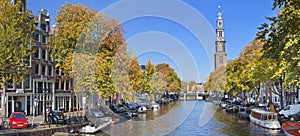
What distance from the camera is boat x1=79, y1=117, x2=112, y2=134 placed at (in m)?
37.1

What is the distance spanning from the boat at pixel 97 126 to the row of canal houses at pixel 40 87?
7030mm

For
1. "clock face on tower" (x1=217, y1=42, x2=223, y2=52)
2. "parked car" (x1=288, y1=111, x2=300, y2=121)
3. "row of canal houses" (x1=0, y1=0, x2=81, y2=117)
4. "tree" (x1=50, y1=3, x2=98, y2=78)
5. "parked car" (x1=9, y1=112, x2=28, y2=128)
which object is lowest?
"parked car" (x1=288, y1=111, x2=300, y2=121)

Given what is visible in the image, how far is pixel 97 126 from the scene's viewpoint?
38.7 metres

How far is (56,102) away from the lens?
6041cm

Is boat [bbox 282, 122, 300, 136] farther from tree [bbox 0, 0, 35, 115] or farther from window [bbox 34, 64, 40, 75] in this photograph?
window [bbox 34, 64, 40, 75]

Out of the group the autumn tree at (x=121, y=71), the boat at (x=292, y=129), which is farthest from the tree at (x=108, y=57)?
the boat at (x=292, y=129)

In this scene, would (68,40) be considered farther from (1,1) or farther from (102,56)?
(1,1)

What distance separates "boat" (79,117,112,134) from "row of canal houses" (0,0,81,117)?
703 centimetres

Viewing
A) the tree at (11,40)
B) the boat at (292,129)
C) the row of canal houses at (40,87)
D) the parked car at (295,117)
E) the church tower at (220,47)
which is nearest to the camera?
the boat at (292,129)

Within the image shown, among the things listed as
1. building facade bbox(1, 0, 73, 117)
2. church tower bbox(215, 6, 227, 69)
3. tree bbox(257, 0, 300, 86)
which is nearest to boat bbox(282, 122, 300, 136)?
tree bbox(257, 0, 300, 86)

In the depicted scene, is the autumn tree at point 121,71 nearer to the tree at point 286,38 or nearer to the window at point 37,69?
the window at point 37,69

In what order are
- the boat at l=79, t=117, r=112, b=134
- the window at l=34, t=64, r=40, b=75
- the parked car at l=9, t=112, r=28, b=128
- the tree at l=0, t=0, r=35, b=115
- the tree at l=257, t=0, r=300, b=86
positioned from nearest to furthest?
the tree at l=257, t=0, r=300, b=86
the parked car at l=9, t=112, r=28, b=128
the tree at l=0, t=0, r=35, b=115
the boat at l=79, t=117, r=112, b=134
the window at l=34, t=64, r=40, b=75

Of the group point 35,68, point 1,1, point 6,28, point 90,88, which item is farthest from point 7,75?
point 35,68

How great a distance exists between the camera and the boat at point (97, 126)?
37062mm
